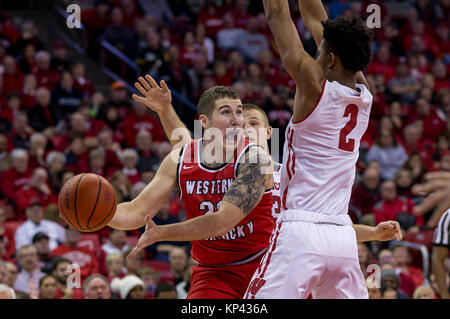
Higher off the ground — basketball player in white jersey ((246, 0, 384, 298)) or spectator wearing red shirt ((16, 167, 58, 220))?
basketball player in white jersey ((246, 0, 384, 298))

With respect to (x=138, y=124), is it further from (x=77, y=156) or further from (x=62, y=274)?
(x=62, y=274)

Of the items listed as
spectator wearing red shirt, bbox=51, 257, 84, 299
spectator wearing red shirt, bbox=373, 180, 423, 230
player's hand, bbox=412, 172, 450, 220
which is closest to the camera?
player's hand, bbox=412, 172, 450, 220

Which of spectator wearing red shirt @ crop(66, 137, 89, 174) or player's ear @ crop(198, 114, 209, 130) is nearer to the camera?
player's ear @ crop(198, 114, 209, 130)

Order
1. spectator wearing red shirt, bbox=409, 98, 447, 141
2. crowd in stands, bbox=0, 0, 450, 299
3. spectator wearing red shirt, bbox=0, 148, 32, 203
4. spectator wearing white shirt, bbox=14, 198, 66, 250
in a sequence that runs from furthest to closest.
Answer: spectator wearing red shirt, bbox=409, 98, 447, 141 → spectator wearing red shirt, bbox=0, 148, 32, 203 → spectator wearing white shirt, bbox=14, 198, 66, 250 → crowd in stands, bbox=0, 0, 450, 299

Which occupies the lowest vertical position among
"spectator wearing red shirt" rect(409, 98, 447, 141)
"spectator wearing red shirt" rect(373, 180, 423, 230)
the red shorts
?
"spectator wearing red shirt" rect(373, 180, 423, 230)

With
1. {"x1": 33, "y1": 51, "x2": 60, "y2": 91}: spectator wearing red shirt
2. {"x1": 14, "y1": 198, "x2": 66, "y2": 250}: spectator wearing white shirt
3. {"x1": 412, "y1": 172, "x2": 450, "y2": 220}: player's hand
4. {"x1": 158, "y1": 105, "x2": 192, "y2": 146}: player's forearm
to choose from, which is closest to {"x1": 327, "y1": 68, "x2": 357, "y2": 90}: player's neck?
{"x1": 412, "y1": 172, "x2": 450, "y2": 220}: player's hand

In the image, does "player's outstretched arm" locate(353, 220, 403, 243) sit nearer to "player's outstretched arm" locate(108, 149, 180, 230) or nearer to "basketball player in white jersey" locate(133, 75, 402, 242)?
"basketball player in white jersey" locate(133, 75, 402, 242)

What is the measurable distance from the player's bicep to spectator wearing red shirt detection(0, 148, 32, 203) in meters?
5.85

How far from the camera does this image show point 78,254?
26.1ft

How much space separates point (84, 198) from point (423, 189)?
1878 millimetres

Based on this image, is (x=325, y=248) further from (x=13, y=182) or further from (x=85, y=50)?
(x=85, y=50)

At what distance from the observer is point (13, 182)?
30.9ft

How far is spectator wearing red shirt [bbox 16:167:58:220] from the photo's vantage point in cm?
905

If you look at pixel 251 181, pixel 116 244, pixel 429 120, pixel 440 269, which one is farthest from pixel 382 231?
pixel 429 120
